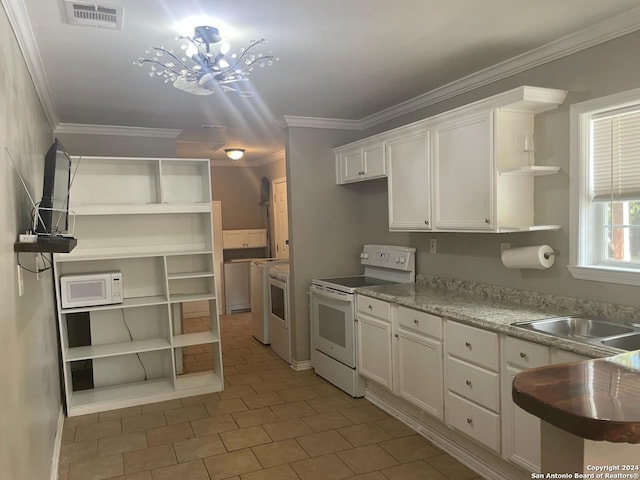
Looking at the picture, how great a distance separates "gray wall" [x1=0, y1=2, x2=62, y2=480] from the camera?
5.64 ft

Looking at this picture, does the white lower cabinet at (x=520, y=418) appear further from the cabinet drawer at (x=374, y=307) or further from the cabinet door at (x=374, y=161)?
the cabinet door at (x=374, y=161)

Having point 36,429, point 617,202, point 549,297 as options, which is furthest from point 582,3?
point 36,429

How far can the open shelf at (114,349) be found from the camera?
3.91 metres

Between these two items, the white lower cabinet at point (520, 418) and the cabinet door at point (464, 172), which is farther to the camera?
the cabinet door at point (464, 172)

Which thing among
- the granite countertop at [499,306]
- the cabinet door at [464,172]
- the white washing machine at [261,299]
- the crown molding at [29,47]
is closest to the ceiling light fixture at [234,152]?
the white washing machine at [261,299]

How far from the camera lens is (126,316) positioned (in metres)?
4.37

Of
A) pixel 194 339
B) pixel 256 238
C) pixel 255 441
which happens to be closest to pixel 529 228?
pixel 255 441

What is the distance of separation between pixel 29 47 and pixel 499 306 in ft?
10.1

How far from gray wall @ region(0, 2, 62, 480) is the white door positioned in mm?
4636

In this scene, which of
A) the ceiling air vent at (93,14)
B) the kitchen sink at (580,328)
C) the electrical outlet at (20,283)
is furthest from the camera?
the kitchen sink at (580,328)

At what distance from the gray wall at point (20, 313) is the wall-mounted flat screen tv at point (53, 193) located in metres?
0.09

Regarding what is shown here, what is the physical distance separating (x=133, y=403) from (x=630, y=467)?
3731 millimetres

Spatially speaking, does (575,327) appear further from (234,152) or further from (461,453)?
(234,152)

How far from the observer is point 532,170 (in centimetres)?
279
